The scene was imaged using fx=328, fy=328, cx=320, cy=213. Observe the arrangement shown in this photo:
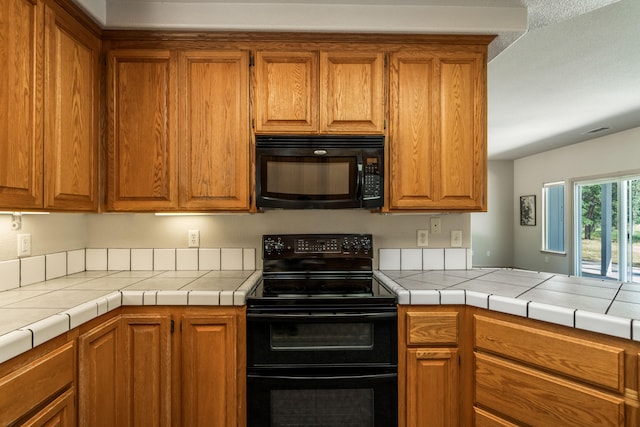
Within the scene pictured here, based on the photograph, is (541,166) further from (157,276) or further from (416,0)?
(157,276)

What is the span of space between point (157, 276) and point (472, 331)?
164 cm

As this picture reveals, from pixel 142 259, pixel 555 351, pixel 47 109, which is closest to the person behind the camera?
pixel 555 351

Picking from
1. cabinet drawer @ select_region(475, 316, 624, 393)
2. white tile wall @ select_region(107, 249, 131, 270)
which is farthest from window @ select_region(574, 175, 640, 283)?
white tile wall @ select_region(107, 249, 131, 270)

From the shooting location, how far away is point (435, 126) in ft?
5.79

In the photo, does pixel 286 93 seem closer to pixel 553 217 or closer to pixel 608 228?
pixel 608 228

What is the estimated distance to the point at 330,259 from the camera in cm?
195

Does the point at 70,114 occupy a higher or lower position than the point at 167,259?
higher

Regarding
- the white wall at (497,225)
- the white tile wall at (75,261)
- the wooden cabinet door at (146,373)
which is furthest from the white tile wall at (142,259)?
the white wall at (497,225)

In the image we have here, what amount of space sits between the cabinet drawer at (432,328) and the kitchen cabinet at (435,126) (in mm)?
581

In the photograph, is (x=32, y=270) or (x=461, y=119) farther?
(x=461, y=119)

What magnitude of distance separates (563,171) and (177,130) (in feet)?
21.4

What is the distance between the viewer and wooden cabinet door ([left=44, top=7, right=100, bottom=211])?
1.41m

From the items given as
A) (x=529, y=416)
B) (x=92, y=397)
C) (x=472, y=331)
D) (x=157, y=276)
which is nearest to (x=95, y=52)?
(x=157, y=276)

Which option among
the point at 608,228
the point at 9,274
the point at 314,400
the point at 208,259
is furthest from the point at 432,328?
the point at 608,228
